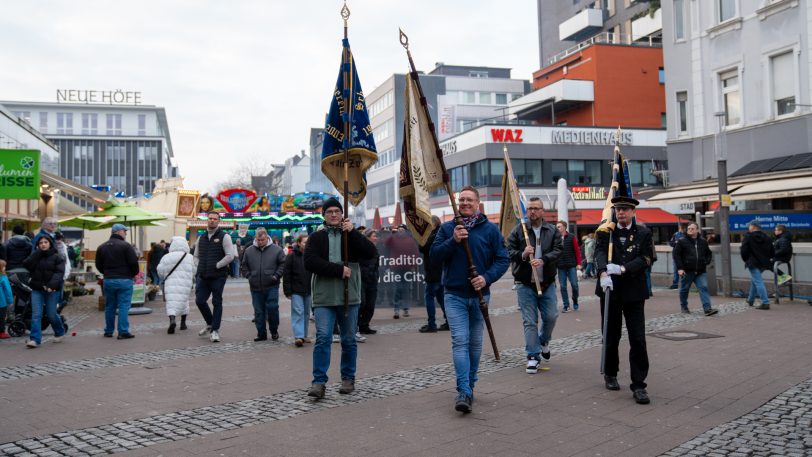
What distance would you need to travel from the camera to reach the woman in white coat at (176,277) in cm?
1210

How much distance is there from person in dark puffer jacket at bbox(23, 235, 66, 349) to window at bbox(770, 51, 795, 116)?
19.5 metres

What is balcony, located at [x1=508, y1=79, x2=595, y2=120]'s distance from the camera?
50.0 meters

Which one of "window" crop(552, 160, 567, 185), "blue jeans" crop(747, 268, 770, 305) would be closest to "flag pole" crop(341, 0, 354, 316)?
"blue jeans" crop(747, 268, 770, 305)

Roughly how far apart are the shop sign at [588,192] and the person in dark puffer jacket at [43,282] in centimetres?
4212

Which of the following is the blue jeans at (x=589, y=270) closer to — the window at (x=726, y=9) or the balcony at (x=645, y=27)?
the window at (x=726, y=9)

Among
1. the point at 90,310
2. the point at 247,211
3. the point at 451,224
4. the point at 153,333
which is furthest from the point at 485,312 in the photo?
the point at 247,211

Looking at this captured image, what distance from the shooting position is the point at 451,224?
20.5 ft

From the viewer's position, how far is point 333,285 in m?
6.76

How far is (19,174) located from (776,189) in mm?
17448

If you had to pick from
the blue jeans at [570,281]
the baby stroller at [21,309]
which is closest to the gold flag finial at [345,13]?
the baby stroller at [21,309]

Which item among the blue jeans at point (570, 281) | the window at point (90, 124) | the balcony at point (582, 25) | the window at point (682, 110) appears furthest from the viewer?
the window at point (90, 124)

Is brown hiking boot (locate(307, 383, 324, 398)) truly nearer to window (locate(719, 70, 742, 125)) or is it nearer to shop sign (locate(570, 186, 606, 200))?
window (locate(719, 70, 742, 125))

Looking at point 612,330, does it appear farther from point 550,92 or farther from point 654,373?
point 550,92

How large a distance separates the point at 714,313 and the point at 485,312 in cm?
826
